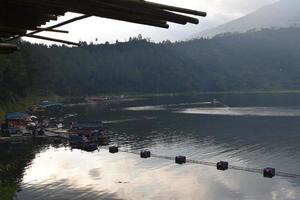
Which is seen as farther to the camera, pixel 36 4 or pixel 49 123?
pixel 49 123

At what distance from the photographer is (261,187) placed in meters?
60.9

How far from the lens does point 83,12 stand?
23.0 feet

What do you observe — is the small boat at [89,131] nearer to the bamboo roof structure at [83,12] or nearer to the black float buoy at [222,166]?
the black float buoy at [222,166]

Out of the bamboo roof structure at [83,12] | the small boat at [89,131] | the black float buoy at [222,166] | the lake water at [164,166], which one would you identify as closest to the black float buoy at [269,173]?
the lake water at [164,166]

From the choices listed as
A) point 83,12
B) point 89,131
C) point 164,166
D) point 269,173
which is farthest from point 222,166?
point 83,12

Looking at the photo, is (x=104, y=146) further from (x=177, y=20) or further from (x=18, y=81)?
(x=177, y=20)

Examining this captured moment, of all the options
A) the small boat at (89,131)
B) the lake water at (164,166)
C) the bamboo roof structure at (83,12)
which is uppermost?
the bamboo roof structure at (83,12)

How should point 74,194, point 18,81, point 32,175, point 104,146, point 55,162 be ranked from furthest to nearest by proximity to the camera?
point 18,81, point 104,146, point 55,162, point 32,175, point 74,194

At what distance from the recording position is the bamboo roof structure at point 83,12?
668 centimetres

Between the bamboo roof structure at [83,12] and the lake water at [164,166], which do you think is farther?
the lake water at [164,166]

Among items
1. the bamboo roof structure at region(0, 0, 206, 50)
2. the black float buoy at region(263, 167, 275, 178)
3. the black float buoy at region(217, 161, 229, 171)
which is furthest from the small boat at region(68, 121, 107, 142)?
the bamboo roof structure at region(0, 0, 206, 50)

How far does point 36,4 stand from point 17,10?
865 mm

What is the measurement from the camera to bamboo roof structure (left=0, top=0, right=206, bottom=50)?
668 cm

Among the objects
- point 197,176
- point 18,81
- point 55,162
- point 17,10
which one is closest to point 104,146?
point 55,162
